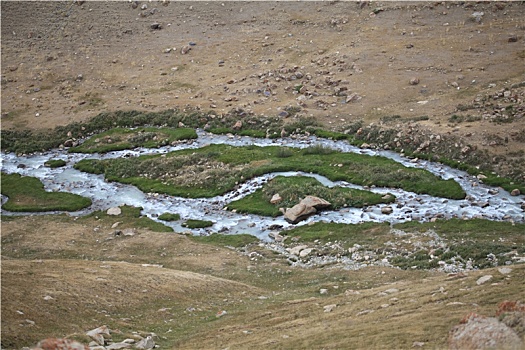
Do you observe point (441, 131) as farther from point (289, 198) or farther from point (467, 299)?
point (467, 299)

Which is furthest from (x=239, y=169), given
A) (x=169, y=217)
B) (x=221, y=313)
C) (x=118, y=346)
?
(x=118, y=346)

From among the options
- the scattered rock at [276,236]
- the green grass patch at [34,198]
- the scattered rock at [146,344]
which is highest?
the scattered rock at [146,344]

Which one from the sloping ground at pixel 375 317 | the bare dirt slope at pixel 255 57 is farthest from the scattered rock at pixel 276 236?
the bare dirt slope at pixel 255 57

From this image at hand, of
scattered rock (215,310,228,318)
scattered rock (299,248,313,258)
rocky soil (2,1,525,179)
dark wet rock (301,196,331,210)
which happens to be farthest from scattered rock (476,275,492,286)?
rocky soil (2,1,525,179)

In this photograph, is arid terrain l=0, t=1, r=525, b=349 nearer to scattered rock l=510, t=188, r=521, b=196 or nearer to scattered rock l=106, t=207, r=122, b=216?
scattered rock l=106, t=207, r=122, b=216

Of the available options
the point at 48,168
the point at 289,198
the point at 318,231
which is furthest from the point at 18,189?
the point at 318,231

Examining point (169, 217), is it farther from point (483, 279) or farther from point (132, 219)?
point (483, 279)

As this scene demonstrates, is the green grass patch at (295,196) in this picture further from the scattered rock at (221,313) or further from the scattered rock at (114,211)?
the scattered rock at (221,313)
